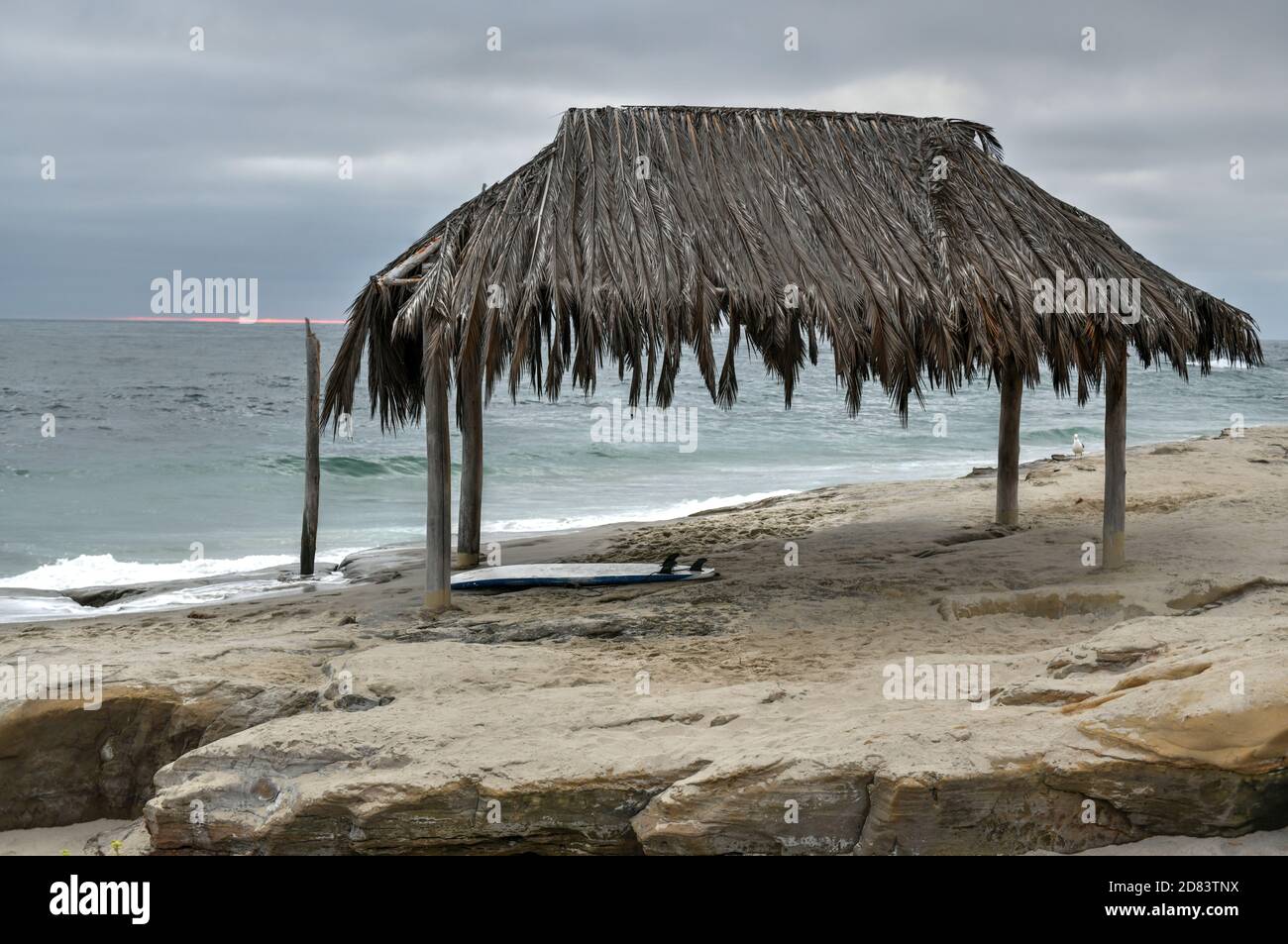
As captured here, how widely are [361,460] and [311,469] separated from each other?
9497 mm

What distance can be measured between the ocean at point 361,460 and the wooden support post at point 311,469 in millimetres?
1448

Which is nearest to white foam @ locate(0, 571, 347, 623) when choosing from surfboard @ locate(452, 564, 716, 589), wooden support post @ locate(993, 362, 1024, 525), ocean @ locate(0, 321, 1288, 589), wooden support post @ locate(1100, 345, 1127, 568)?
ocean @ locate(0, 321, 1288, 589)

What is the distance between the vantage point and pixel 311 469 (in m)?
11.6

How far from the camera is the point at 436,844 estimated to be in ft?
13.2

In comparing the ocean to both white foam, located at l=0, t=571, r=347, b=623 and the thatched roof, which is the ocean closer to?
white foam, located at l=0, t=571, r=347, b=623

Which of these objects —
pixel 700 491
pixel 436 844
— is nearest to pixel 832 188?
pixel 436 844

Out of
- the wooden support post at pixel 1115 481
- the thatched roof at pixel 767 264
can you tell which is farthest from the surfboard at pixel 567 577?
the wooden support post at pixel 1115 481

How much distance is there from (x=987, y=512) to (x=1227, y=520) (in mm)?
2412

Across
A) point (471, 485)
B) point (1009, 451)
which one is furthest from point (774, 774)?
point (1009, 451)

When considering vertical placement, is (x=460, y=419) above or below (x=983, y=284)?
below

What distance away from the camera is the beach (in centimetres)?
368

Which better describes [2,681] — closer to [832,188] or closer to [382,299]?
[382,299]

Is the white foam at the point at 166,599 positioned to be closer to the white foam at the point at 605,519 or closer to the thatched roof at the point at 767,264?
the thatched roof at the point at 767,264
